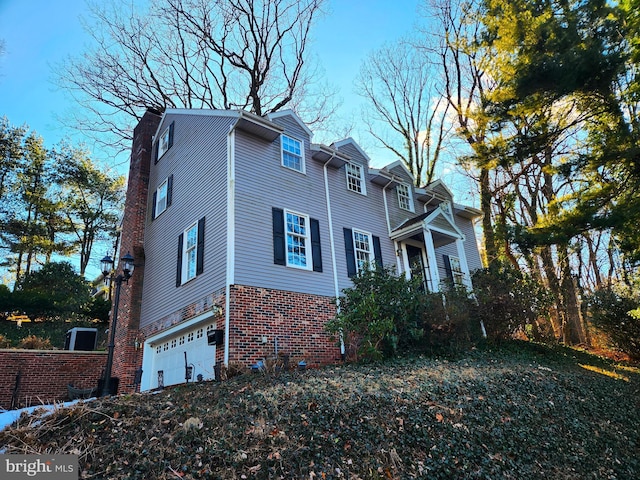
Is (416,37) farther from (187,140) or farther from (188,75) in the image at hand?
(187,140)

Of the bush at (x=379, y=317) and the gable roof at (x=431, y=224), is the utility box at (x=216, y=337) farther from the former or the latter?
the gable roof at (x=431, y=224)

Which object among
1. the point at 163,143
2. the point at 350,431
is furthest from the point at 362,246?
the point at 350,431

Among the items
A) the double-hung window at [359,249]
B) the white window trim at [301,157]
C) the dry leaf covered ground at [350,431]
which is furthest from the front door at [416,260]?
the dry leaf covered ground at [350,431]

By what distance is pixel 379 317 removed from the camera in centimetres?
870

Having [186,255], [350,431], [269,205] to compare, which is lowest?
[350,431]

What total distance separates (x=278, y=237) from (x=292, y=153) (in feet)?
10.1

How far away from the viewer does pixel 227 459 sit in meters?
3.64

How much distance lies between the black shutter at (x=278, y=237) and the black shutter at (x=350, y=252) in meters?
2.39

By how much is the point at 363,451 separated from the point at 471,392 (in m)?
2.78

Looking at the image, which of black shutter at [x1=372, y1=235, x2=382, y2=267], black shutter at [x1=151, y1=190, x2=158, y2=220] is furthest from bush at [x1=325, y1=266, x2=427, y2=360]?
black shutter at [x1=151, y1=190, x2=158, y2=220]

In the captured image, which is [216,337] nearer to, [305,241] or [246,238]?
[246,238]

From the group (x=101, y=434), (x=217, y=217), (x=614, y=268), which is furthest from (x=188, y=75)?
(x=614, y=268)

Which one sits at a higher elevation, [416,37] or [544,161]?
[416,37]

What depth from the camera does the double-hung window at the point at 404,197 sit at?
15.0 metres
